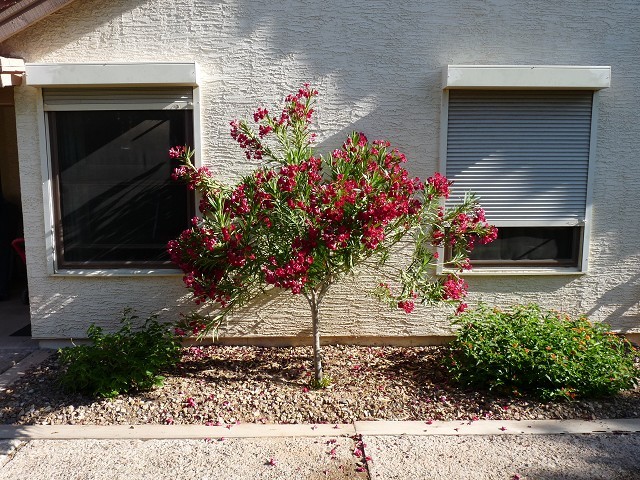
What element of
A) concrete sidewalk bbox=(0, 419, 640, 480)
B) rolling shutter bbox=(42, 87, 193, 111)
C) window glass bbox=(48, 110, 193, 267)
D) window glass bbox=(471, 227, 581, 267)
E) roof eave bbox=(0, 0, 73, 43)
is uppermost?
roof eave bbox=(0, 0, 73, 43)

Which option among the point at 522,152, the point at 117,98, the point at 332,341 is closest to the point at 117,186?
the point at 117,98

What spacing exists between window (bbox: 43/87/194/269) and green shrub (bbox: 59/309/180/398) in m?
0.78

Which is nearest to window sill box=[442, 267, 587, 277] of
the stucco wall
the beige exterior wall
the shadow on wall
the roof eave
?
the shadow on wall

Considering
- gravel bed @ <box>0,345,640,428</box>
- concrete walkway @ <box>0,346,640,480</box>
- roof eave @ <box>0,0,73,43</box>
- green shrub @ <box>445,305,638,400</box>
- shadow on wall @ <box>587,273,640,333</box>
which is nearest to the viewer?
concrete walkway @ <box>0,346,640,480</box>

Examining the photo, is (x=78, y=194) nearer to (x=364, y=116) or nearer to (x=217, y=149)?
(x=217, y=149)

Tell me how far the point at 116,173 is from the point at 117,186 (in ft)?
0.38

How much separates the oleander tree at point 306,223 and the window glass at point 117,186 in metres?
0.40

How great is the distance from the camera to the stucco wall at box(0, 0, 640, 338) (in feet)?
15.3

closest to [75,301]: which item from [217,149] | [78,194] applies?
[78,194]

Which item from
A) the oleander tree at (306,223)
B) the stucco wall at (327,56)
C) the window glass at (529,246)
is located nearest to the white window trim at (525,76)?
the stucco wall at (327,56)

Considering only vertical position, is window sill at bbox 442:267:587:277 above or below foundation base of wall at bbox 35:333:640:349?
above

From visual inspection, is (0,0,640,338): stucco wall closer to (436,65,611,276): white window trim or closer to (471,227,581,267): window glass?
(436,65,611,276): white window trim

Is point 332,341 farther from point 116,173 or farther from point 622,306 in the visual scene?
point 622,306

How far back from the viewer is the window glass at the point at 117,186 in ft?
15.7
